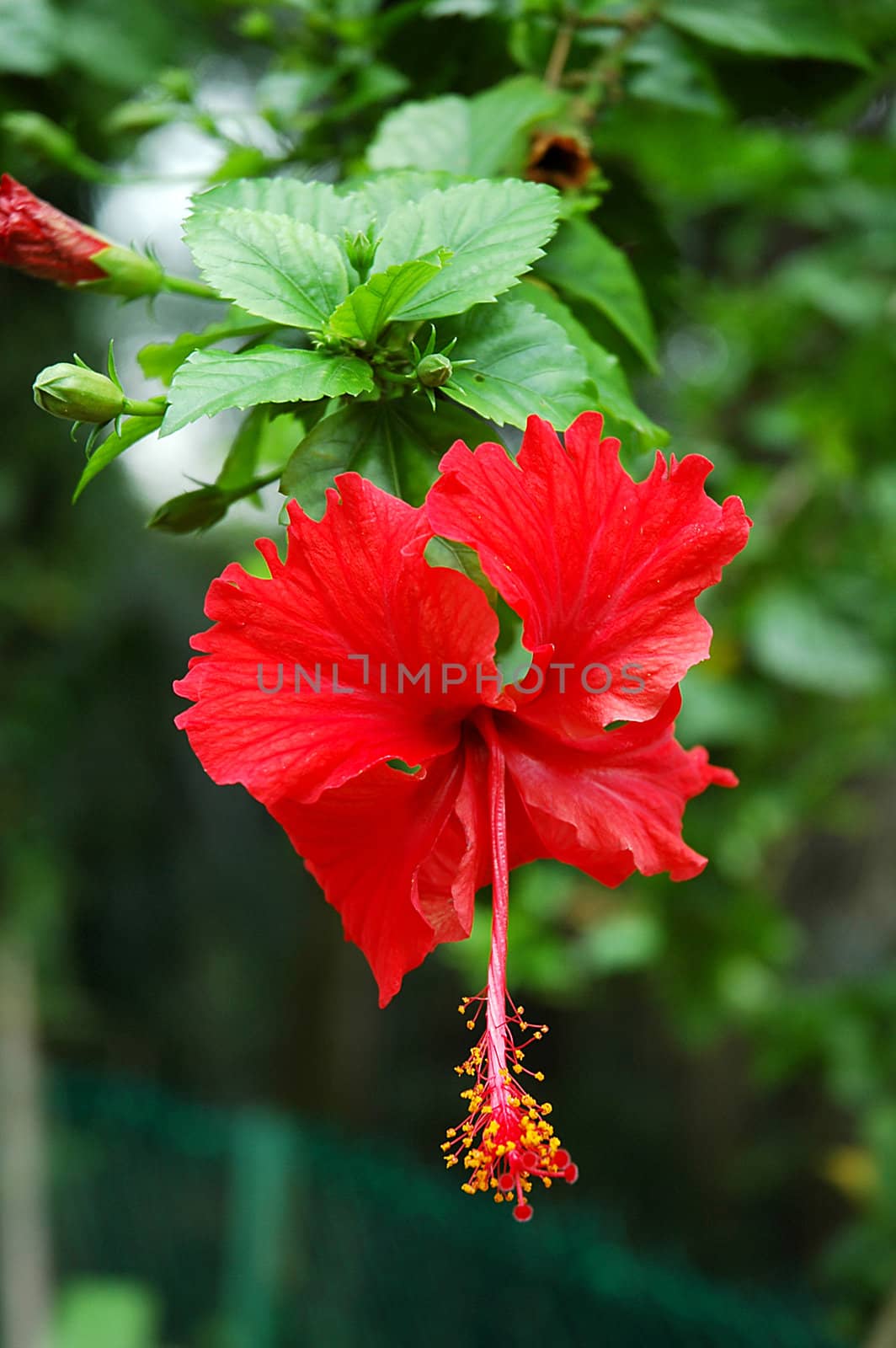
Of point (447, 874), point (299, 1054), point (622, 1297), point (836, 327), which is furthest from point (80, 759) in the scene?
point (447, 874)

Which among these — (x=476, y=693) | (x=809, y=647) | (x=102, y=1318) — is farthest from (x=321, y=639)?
(x=102, y=1318)

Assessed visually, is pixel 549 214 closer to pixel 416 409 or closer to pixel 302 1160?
pixel 416 409

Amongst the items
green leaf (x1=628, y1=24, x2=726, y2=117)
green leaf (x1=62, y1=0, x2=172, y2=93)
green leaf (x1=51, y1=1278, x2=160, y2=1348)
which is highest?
green leaf (x1=628, y1=24, x2=726, y2=117)

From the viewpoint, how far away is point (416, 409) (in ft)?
2.19

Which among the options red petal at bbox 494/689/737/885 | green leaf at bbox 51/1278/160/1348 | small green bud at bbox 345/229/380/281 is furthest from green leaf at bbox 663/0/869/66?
green leaf at bbox 51/1278/160/1348

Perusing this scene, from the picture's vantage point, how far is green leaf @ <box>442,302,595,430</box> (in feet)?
2.08

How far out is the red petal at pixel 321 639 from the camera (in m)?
0.59

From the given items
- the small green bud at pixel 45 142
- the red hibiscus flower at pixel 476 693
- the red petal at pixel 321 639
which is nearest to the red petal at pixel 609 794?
the red hibiscus flower at pixel 476 693

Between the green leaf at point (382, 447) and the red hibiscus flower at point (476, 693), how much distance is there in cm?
4

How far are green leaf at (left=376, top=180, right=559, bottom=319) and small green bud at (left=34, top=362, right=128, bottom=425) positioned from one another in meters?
0.17

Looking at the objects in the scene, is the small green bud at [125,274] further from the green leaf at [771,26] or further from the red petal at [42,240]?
the green leaf at [771,26]

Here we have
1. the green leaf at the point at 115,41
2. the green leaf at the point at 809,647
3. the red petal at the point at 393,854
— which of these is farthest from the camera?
the green leaf at the point at 809,647

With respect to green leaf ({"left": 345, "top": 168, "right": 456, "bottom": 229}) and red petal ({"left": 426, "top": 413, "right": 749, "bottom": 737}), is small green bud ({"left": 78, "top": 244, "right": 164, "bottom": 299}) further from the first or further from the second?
red petal ({"left": 426, "top": 413, "right": 749, "bottom": 737})

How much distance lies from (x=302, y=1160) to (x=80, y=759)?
1642 mm
